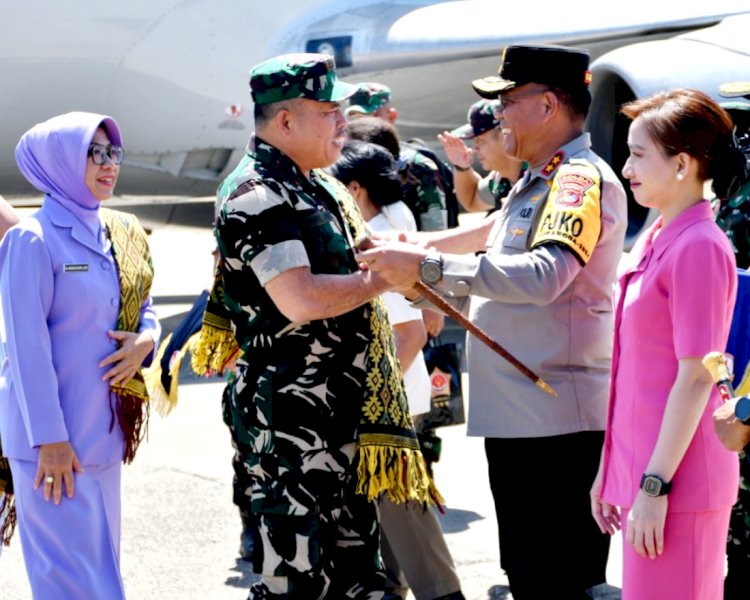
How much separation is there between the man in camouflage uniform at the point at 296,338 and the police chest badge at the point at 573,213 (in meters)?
0.44

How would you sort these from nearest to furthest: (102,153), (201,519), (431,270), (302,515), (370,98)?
(431,270) → (302,515) → (102,153) → (201,519) → (370,98)

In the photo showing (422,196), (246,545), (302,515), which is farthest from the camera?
(422,196)

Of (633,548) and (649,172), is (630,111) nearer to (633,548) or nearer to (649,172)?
(649,172)

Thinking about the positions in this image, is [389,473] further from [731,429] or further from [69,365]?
[731,429]

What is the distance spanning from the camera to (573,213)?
2.96m

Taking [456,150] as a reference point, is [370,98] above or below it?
above

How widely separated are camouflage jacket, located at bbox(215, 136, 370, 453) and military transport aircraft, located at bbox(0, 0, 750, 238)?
634 centimetres

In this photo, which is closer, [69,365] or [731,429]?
[731,429]

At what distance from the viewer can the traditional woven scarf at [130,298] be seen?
3.50 metres

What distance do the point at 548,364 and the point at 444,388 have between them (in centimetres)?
185

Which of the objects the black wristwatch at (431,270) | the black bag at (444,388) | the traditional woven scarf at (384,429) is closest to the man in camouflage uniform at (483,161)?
the black bag at (444,388)

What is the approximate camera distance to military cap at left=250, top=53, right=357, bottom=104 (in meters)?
3.04

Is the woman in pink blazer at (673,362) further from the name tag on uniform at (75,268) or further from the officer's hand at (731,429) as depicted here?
the name tag on uniform at (75,268)

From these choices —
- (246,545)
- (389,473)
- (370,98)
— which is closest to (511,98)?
(389,473)
